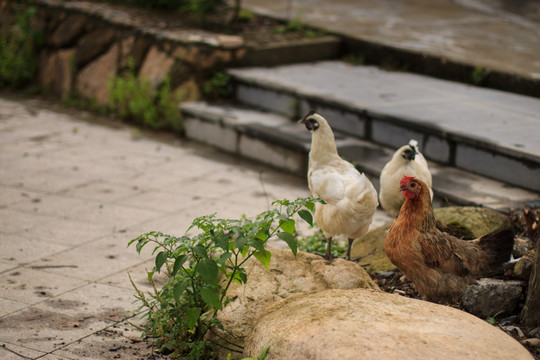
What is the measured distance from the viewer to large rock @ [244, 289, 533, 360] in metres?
2.82

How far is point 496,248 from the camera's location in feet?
12.9

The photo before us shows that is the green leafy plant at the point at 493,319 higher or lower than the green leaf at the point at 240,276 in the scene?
lower

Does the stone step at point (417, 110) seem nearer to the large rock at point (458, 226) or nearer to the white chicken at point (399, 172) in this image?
the large rock at point (458, 226)

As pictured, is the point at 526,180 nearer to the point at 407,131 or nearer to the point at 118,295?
the point at 407,131

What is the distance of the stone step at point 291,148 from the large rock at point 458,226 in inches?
14.7

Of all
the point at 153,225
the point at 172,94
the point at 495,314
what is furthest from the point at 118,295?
the point at 172,94

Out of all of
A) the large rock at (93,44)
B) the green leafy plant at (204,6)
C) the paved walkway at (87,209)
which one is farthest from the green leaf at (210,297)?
the large rock at (93,44)

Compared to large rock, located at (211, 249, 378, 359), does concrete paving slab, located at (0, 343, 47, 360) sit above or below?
below

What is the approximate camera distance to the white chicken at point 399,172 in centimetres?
470

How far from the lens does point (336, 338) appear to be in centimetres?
293

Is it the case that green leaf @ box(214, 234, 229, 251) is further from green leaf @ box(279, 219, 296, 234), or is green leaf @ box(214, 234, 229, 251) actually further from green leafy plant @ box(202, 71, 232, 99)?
green leafy plant @ box(202, 71, 232, 99)

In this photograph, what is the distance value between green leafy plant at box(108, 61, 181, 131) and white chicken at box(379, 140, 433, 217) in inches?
164

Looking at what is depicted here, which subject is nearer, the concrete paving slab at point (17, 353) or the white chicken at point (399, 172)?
the concrete paving slab at point (17, 353)

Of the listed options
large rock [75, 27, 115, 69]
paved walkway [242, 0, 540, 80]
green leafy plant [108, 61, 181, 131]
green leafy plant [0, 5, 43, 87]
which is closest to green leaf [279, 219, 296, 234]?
paved walkway [242, 0, 540, 80]
